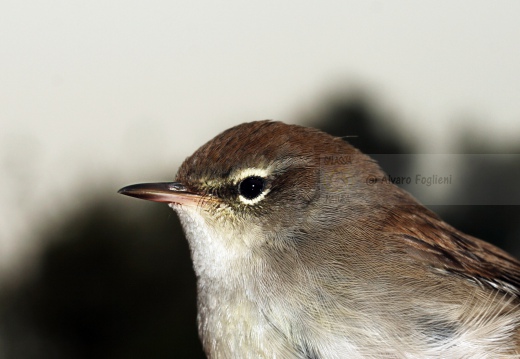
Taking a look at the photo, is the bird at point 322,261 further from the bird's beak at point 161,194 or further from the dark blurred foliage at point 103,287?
the dark blurred foliage at point 103,287

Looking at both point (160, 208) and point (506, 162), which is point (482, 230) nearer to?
point (506, 162)

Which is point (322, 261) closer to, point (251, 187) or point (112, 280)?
point (251, 187)

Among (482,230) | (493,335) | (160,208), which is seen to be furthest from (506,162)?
(493,335)

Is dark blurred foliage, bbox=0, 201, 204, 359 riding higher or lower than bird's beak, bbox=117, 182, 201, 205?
lower

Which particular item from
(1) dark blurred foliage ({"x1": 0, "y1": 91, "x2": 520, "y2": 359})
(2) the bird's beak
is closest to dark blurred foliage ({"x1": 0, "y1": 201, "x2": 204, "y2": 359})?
(1) dark blurred foliage ({"x1": 0, "y1": 91, "x2": 520, "y2": 359})

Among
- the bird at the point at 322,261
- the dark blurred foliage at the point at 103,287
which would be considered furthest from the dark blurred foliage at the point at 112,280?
the bird at the point at 322,261

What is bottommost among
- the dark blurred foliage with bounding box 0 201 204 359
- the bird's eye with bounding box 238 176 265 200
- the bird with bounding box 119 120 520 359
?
the dark blurred foliage with bounding box 0 201 204 359

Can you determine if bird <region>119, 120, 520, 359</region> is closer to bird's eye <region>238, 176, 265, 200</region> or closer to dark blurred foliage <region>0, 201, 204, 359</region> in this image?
bird's eye <region>238, 176, 265, 200</region>
